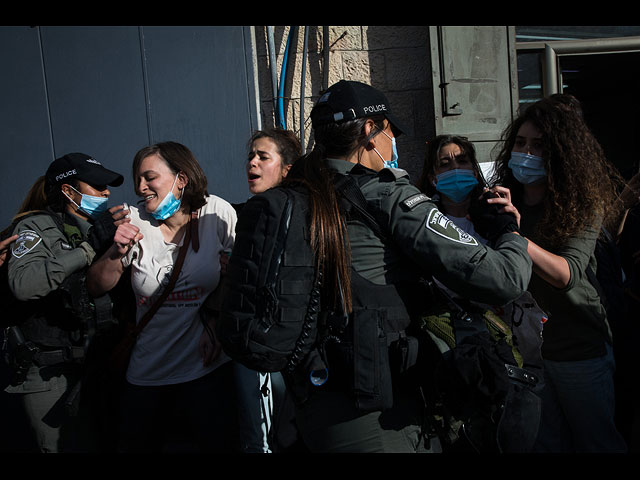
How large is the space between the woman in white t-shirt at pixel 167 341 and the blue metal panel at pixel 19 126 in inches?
67.0

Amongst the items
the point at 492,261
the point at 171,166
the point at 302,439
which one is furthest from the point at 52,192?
the point at 492,261

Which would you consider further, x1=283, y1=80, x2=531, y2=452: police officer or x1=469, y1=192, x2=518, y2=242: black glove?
x1=469, y1=192, x2=518, y2=242: black glove

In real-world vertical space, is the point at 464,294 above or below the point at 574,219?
below

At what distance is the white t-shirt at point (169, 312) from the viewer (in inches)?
93.8

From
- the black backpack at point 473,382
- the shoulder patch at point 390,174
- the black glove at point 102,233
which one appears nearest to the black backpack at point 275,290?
the shoulder patch at point 390,174

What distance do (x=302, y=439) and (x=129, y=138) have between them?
9.32 ft

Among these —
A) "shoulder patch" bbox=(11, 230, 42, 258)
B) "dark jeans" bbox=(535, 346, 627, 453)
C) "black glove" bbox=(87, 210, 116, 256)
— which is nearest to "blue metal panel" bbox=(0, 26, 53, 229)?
"shoulder patch" bbox=(11, 230, 42, 258)

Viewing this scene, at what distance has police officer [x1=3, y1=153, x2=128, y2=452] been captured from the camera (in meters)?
2.42

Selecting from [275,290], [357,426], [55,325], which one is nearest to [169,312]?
[55,325]

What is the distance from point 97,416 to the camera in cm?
262

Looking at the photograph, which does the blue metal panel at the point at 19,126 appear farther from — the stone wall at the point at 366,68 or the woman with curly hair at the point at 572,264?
the woman with curly hair at the point at 572,264

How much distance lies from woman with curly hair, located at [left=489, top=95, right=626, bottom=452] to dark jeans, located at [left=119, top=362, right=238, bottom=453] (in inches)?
57.2

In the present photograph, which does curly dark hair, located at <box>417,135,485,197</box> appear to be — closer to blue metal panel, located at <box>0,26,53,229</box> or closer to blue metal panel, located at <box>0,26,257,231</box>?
blue metal panel, located at <box>0,26,257,231</box>

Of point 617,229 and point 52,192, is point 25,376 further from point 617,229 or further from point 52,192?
point 617,229
